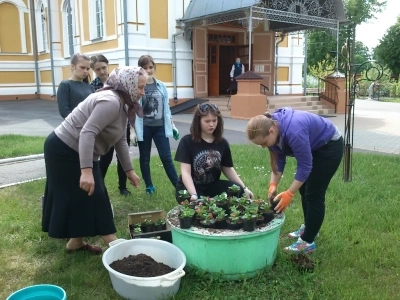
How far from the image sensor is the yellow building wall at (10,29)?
67.9ft

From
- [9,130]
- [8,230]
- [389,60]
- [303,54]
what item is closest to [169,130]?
[8,230]

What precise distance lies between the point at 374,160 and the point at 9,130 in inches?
360

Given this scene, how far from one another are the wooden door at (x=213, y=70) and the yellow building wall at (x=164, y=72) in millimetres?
2374

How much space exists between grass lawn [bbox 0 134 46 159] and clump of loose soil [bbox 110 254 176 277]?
5.28m

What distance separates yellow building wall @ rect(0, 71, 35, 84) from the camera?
20578 millimetres

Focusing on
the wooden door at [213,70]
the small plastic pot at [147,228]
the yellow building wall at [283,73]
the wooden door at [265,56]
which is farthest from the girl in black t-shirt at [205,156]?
the yellow building wall at [283,73]

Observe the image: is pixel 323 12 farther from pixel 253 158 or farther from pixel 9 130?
pixel 9 130

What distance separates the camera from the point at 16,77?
21.1 meters

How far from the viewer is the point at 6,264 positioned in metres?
3.15

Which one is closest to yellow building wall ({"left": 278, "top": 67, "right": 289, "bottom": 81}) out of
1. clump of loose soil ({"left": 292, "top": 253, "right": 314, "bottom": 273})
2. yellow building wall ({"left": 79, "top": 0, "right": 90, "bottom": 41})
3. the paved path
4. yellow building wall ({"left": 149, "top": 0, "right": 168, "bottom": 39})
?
the paved path

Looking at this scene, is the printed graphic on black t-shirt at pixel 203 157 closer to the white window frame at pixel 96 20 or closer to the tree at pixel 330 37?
the white window frame at pixel 96 20

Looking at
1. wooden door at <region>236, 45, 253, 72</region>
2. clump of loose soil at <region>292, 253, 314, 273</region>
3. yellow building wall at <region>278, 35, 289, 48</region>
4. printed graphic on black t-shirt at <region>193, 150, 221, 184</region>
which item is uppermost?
yellow building wall at <region>278, 35, 289, 48</region>

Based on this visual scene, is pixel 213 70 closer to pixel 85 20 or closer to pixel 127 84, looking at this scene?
pixel 85 20

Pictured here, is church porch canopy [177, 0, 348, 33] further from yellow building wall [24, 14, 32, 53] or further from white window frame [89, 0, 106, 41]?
yellow building wall [24, 14, 32, 53]
